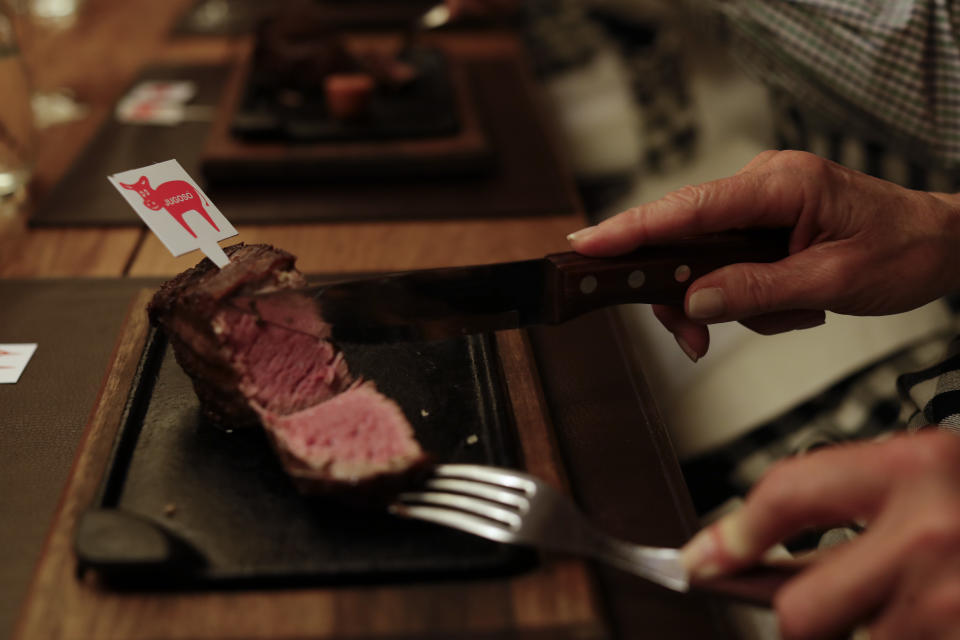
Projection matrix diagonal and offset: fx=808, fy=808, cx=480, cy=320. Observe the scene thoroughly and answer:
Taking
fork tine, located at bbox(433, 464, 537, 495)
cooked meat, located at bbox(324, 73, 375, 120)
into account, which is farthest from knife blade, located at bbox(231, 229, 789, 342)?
cooked meat, located at bbox(324, 73, 375, 120)

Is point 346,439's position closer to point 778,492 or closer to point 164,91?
point 778,492

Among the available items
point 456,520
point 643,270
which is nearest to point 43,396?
point 456,520

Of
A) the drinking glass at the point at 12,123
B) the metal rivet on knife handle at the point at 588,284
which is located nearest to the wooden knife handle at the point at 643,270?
the metal rivet on knife handle at the point at 588,284

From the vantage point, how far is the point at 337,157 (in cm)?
181

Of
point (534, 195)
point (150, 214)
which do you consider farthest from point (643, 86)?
point (150, 214)

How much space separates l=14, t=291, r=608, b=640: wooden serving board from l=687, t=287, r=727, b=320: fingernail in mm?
414

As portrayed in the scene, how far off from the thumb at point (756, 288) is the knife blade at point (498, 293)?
0.02 metres

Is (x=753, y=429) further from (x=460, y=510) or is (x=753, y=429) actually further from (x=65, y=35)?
(x=65, y=35)

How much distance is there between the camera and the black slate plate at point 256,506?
2.95 feet

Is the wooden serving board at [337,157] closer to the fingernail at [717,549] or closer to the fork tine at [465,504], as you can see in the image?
the fork tine at [465,504]

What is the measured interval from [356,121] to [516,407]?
3.35 ft

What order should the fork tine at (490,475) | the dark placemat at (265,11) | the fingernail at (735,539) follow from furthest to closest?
the dark placemat at (265,11) < the fork tine at (490,475) < the fingernail at (735,539)

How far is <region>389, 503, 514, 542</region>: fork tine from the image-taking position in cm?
91

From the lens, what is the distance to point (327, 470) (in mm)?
968
